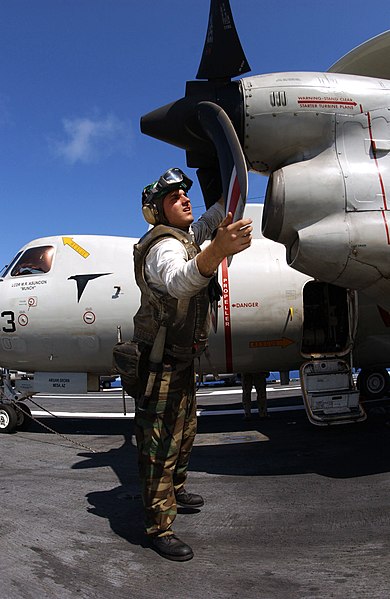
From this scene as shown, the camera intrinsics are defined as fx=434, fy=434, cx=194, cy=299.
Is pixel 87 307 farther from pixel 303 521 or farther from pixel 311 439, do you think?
pixel 303 521

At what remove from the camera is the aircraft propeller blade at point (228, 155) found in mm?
2746

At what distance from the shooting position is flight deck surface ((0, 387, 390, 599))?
270cm

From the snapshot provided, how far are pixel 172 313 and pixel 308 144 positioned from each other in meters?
3.03

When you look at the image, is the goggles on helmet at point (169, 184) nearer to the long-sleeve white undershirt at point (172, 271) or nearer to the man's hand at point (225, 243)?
the long-sleeve white undershirt at point (172, 271)

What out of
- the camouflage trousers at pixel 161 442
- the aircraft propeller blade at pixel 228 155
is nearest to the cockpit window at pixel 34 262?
the aircraft propeller blade at pixel 228 155

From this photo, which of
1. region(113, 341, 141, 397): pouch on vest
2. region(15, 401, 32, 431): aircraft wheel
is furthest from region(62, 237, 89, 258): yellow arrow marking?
region(113, 341, 141, 397): pouch on vest

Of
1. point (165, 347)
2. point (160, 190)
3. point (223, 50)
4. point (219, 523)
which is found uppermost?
point (223, 50)

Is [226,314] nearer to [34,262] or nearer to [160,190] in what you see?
[34,262]

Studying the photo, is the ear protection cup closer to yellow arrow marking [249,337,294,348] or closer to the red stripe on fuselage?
the red stripe on fuselage

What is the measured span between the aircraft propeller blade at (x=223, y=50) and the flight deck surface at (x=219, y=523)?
15.8ft

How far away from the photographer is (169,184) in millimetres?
3326

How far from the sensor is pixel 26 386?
8406mm

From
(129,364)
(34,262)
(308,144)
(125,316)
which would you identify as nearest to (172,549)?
(129,364)

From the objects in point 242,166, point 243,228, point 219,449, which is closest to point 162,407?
point 243,228
